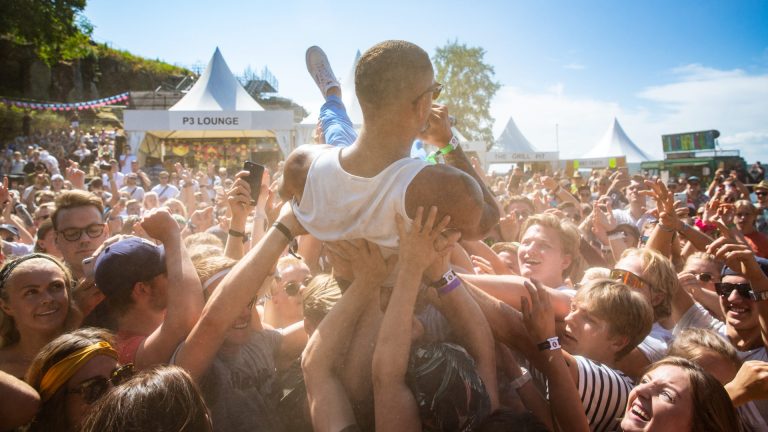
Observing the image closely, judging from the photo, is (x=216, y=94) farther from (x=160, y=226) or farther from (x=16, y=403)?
(x=16, y=403)

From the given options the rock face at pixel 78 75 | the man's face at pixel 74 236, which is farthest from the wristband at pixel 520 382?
the rock face at pixel 78 75

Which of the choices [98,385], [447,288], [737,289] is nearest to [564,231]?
[737,289]

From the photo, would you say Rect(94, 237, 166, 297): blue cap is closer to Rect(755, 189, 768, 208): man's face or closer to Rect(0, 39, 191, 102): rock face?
Rect(755, 189, 768, 208): man's face

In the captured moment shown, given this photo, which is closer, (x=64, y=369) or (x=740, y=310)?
(x=64, y=369)

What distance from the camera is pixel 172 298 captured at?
1.96 metres

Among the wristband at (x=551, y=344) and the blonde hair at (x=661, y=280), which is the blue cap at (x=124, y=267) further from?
the blonde hair at (x=661, y=280)

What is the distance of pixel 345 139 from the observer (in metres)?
2.77

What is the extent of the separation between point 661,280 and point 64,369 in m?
2.97

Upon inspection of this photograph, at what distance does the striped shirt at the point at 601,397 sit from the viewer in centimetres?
192

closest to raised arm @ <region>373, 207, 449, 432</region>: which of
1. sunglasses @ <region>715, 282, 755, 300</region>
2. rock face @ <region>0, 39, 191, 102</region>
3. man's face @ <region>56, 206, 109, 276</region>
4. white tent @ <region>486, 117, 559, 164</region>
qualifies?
sunglasses @ <region>715, 282, 755, 300</region>

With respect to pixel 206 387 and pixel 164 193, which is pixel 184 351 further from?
pixel 164 193

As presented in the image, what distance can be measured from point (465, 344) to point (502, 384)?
0.41 metres

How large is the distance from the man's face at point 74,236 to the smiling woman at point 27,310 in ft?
3.27

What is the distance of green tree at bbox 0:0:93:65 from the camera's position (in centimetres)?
2562
